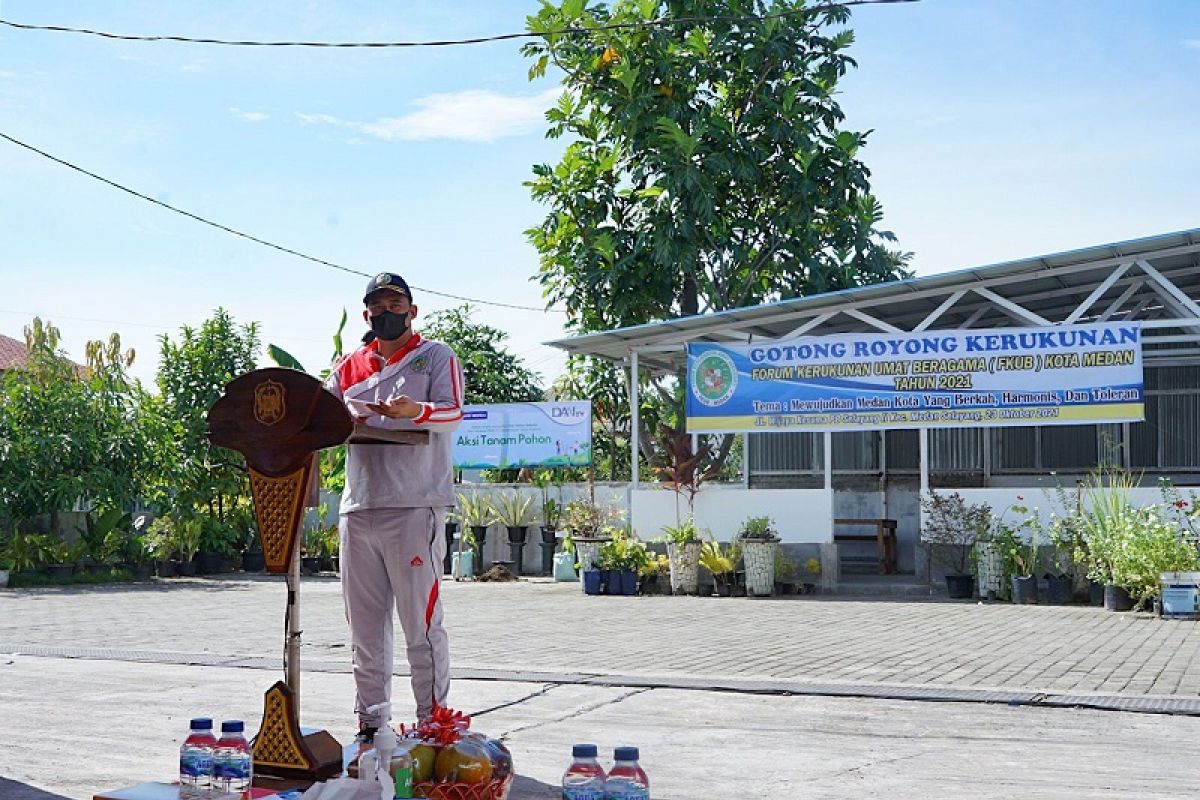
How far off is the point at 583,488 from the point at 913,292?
726 centimetres

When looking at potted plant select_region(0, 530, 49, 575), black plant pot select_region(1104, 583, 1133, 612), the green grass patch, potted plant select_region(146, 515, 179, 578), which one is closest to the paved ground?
black plant pot select_region(1104, 583, 1133, 612)

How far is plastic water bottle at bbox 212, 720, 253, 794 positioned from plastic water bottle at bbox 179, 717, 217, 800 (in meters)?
0.02

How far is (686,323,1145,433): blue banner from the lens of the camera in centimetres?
1540

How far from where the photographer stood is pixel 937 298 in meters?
17.3

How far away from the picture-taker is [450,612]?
1419cm

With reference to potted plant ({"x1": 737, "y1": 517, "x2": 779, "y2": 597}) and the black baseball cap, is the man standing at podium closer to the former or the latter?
the black baseball cap

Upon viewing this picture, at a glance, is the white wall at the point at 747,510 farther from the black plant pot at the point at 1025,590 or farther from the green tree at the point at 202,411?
the green tree at the point at 202,411

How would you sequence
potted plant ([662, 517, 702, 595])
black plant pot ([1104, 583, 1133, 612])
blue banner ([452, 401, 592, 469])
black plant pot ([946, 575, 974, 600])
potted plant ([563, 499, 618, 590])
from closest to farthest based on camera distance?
black plant pot ([1104, 583, 1133, 612]) < black plant pot ([946, 575, 974, 600]) < potted plant ([662, 517, 702, 595]) < potted plant ([563, 499, 618, 590]) < blue banner ([452, 401, 592, 469])

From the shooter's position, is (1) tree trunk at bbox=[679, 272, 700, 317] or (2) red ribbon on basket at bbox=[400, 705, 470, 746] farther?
(1) tree trunk at bbox=[679, 272, 700, 317]

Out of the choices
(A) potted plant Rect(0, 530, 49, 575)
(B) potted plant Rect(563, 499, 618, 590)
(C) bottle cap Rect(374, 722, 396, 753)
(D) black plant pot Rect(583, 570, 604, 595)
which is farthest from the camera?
(A) potted plant Rect(0, 530, 49, 575)

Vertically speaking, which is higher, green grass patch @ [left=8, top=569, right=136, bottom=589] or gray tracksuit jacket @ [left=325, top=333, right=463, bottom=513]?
gray tracksuit jacket @ [left=325, top=333, right=463, bottom=513]

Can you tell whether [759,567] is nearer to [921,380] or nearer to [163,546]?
[921,380]

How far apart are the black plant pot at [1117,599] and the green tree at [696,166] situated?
11327mm

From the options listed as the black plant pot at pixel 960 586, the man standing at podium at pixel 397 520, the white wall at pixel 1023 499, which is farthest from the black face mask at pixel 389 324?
the white wall at pixel 1023 499
